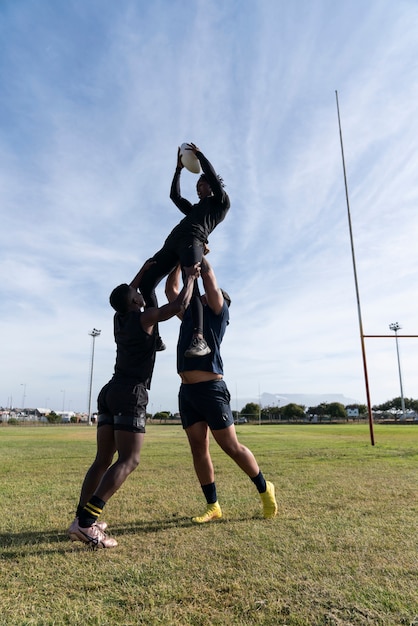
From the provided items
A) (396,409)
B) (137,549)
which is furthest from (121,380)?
(396,409)

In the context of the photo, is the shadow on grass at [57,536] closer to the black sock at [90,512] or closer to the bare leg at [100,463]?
the black sock at [90,512]

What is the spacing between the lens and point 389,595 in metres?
2.21

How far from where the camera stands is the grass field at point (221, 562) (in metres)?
2.07

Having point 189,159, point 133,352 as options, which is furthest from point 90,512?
point 189,159

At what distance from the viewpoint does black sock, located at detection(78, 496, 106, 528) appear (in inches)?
126

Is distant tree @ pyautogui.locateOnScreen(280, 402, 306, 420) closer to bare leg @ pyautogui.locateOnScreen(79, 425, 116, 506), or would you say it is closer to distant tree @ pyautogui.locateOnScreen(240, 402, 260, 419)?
distant tree @ pyautogui.locateOnScreen(240, 402, 260, 419)

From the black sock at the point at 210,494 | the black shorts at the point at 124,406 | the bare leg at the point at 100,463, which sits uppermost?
the black shorts at the point at 124,406

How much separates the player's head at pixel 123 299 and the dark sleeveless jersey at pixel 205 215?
0.78 metres

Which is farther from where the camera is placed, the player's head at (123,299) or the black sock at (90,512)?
the player's head at (123,299)

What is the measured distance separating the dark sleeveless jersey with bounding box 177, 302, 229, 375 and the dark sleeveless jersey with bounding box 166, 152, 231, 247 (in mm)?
765

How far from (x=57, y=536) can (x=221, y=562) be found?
1.60 m

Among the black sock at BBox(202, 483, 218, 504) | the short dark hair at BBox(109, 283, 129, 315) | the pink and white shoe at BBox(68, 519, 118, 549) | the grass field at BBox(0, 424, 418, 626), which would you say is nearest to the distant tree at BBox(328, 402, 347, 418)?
the grass field at BBox(0, 424, 418, 626)

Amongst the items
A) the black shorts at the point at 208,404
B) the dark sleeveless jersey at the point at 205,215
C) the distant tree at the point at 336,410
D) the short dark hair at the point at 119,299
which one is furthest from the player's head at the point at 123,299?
the distant tree at the point at 336,410

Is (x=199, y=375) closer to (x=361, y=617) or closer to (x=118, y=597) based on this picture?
(x=118, y=597)
